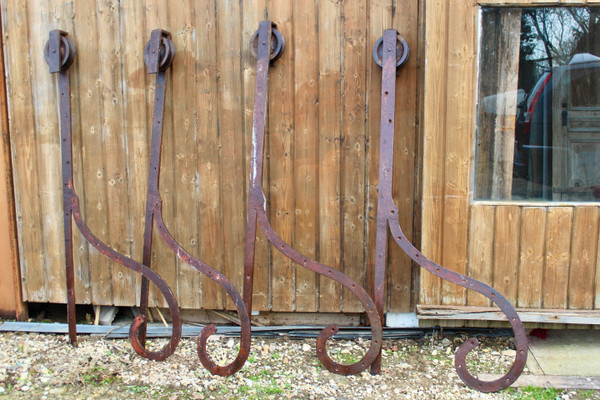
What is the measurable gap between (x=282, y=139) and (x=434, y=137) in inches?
34.4

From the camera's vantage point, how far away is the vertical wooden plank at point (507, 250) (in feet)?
8.60

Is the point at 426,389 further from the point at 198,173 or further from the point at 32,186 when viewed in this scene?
the point at 32,186

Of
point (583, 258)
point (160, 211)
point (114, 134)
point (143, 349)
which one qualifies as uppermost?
point (114, 134)

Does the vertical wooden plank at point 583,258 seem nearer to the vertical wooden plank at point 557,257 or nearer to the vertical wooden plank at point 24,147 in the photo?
the vertical wooden plank at point 557,257

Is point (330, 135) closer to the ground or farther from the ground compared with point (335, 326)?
farther from the ground

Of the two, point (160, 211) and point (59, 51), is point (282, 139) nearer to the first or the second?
point (160, 211)

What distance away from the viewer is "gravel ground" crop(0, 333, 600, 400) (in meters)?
2.43

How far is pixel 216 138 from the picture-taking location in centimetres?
293

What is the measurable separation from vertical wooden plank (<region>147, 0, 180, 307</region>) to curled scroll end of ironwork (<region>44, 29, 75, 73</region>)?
46cm

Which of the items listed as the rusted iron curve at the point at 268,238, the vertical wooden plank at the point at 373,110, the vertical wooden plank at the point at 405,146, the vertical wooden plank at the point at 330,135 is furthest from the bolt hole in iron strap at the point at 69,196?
the vertical wooden plank at the point at 405,146

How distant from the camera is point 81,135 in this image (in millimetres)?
3035

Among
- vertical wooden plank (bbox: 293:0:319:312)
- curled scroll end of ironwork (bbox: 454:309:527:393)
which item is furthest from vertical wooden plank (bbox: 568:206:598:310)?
vertical wooden plank (bbox: 293:0:319:312)

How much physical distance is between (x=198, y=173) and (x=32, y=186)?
1.11 meters

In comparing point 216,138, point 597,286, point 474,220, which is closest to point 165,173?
point 216,138
